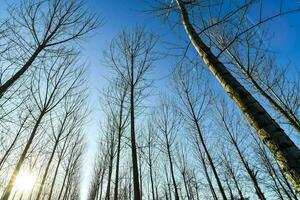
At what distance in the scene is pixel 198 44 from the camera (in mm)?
2492

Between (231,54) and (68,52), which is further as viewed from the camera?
(231,54)

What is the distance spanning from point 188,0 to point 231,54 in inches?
199

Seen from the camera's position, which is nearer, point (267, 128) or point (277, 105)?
point (267, 128)

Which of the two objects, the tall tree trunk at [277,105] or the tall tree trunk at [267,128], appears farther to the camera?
the tall tree trunk at [277,105]

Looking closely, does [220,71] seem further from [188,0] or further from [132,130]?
[132,130]

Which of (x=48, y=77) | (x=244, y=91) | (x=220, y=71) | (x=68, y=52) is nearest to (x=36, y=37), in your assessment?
(x=68, y=52)

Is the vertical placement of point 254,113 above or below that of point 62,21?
below

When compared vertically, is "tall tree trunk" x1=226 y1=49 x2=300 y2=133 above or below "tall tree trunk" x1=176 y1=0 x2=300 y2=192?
above

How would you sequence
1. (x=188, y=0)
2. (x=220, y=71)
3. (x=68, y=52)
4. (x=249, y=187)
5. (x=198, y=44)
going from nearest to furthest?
(x=220, y=71), (x=198, y=44), (x=188, y=0), (x=68, y=52), (x=249, y=187)

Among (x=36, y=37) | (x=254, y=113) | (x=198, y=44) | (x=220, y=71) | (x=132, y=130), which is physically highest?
(x=36, y=37)

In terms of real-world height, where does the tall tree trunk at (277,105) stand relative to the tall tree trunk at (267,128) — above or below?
above

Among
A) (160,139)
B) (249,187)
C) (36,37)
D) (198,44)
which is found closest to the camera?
(198,44)

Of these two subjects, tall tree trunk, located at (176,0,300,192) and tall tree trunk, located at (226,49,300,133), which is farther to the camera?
tall tree trunk, located at (226,49,300,133)

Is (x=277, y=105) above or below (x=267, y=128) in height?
above
